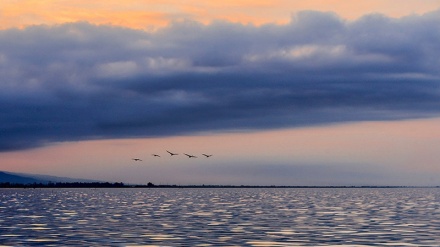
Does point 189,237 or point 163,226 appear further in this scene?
point 163,226

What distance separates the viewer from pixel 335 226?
69.5 meters

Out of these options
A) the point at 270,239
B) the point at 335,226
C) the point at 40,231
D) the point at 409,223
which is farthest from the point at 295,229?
the point at 40,231

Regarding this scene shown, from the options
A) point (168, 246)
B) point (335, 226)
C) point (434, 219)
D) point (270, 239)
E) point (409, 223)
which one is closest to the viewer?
point (168, 246)

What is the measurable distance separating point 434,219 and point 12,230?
4532 centimetres

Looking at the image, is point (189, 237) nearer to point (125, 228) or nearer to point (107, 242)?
point (107, 242)

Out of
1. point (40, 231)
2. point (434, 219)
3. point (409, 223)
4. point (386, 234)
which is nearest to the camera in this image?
point (386, 234)

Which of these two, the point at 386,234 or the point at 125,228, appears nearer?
the point at 386,234

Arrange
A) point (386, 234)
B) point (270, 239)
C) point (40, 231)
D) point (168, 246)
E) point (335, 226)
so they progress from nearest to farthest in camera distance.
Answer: point (168, 246), point (270, 239), point (386, 234), point (40, 231), point (335, 226)

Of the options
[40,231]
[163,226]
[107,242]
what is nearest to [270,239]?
[107,242]

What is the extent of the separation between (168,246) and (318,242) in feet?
37.0

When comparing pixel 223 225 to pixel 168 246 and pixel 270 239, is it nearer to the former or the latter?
pixel 270 239

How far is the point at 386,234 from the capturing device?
6053 centimetres

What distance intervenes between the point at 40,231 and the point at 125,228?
764cm

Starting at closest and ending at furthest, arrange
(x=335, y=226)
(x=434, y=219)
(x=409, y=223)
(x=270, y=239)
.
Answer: (x=270, y=239) → (x=335, y=226) → (x=409, y=223) → (x=434, y=219)
